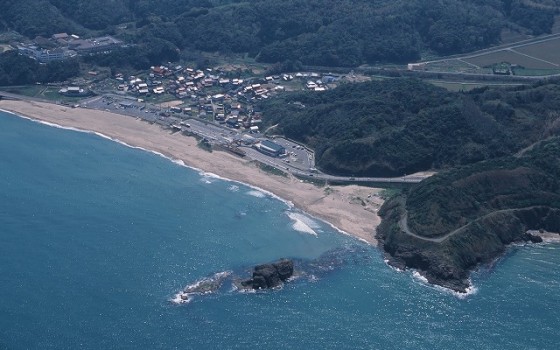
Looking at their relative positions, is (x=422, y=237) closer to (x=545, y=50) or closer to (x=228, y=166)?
(x=228, y=166)

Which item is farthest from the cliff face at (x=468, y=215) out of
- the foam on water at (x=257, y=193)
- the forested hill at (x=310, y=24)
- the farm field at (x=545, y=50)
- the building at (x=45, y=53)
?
the building at (x=45, y=53)

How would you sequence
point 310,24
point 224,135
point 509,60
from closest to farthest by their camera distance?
point 224,135, point 509,60, point 310,24

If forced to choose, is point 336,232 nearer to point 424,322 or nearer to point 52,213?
point 424,322

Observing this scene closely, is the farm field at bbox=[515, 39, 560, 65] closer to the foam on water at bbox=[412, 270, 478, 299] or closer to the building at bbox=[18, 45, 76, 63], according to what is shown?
the building at bbox=[18, 45, 76, 63]

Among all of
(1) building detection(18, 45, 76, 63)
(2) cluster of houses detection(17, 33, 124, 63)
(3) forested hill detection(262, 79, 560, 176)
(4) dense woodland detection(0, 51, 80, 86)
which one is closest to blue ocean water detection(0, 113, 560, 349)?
(3) forested hill detection(262, 79, 560, 176)

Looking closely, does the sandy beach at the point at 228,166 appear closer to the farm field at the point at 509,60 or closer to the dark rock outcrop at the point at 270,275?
the dark rock outcrop at the point at 270,275

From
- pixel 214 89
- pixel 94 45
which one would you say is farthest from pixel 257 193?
pixel 94 45
